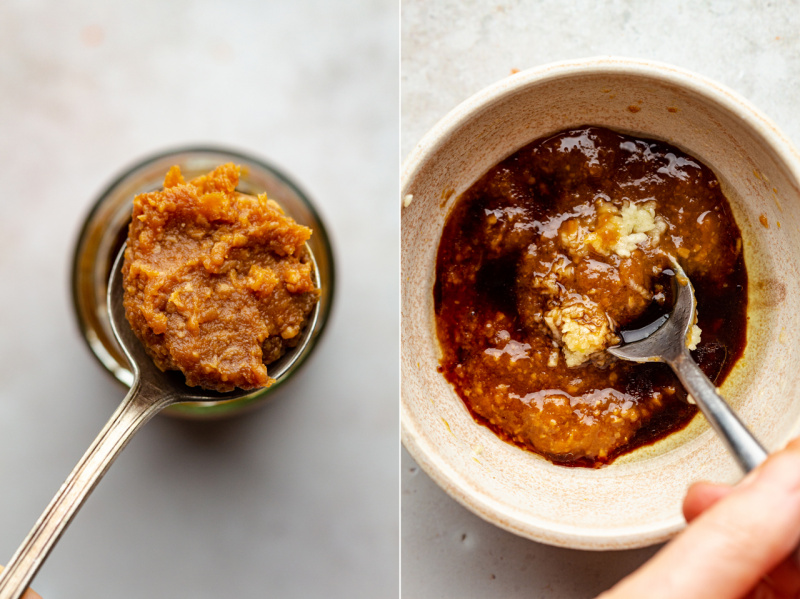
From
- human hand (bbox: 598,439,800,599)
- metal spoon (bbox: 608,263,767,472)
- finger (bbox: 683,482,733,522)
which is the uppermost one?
metal spoon (bbox: 608,263,767,472)

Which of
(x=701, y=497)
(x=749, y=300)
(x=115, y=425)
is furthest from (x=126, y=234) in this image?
(x=749, y=300)

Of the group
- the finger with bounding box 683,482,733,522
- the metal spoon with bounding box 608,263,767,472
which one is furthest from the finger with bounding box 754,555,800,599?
the metal spoon with bounding box 608,263,767,472

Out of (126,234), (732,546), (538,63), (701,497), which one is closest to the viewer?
(732,546)

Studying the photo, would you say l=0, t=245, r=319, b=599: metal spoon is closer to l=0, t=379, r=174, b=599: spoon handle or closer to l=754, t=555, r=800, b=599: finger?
l=0, t=379, r=174, b=599: spoon handle

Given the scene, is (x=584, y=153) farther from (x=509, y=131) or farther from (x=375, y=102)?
(x=375, y=102)

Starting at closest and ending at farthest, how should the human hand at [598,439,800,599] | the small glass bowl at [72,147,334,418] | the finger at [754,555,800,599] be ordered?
the human hand at [598,439,800,599]
the finger at [754,555,800,599]
the small glass bowl at [72,147,334,418]

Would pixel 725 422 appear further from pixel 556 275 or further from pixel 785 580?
pixel 556 275

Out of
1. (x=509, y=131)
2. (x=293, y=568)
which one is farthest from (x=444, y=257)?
(x=293, y=568)

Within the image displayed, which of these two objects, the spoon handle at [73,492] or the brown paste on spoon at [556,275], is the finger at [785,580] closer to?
the brown paste on spoon at [556,275]
